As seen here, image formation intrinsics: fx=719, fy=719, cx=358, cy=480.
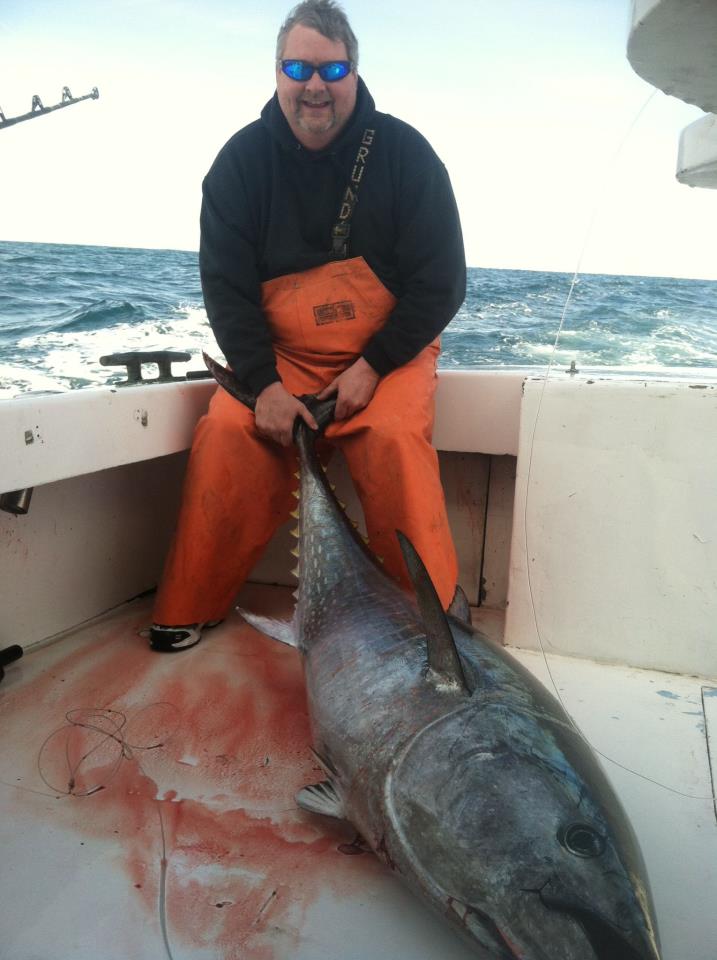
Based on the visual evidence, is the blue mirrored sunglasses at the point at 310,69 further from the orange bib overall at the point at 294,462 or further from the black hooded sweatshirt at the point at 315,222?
the orange bib overall at the point at 294,462

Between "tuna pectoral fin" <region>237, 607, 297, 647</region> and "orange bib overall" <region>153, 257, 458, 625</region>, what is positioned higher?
"orange bib overall" <region>153, 257, 458, 625</region>

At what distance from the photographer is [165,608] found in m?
2.29

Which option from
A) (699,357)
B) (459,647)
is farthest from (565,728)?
(699,357)

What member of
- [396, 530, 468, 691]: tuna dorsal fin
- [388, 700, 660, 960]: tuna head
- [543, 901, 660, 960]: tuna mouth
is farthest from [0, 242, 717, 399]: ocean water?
[543, 901, 660, 960]: tuna mouth

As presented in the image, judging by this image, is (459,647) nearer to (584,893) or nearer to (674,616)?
(584,893)

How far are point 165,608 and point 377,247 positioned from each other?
1361 millimetres

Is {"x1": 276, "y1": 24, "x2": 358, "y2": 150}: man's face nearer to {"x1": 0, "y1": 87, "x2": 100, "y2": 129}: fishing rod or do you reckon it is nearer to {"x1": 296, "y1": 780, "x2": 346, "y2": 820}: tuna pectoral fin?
{"x1": 296, "y1": 780, "x2": 346, "y2": 820}: tuna pectoral fin

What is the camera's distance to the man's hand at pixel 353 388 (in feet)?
7.27

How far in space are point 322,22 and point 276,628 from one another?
182 cm

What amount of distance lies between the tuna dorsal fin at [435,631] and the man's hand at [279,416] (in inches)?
31.5

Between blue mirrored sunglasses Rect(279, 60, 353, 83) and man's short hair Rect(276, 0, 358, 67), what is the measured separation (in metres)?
0.06

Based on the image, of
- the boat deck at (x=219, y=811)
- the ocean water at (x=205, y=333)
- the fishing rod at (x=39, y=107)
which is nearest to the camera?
the boat deck at (x=219, y=811)

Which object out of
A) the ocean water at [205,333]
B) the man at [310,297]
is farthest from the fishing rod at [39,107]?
the man at [310,297]

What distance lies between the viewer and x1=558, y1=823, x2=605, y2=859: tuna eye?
105cm
